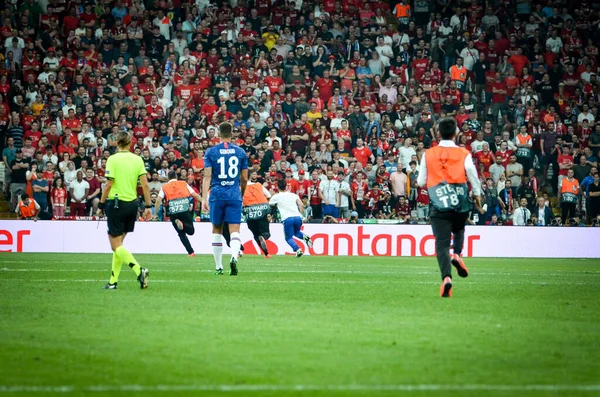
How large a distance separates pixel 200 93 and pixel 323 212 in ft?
19.8

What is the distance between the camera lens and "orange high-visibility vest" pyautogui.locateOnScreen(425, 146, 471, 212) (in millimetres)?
12336

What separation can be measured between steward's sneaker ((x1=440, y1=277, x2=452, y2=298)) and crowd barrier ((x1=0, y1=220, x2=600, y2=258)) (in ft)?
52.2

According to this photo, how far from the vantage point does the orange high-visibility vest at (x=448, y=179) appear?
12336 millimetres

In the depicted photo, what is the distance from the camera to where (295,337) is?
8773 mm

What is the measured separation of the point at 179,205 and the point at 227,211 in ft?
26.0

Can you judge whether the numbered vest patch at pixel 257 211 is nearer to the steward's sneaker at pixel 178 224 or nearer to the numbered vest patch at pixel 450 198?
the steward's sneaker at pixel 178 224

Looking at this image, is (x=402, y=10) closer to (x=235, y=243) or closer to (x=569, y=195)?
(x=569, y=195)

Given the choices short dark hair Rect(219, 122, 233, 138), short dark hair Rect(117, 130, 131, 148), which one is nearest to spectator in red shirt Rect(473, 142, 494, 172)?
short dark hair Rect(219, 122, 233, 138)

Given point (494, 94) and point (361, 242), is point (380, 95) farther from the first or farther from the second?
point (361, 242)

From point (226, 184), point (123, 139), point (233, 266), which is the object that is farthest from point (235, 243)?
point (123, 139)

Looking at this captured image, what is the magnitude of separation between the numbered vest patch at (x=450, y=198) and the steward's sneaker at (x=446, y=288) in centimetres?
89

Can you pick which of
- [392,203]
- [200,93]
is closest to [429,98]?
[392,203]

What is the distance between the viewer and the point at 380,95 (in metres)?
32.9

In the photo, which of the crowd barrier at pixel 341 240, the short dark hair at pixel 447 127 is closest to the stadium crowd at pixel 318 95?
the crowd barrier at pixel 341 240
